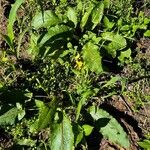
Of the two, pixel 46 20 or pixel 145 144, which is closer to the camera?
pixel 145 144

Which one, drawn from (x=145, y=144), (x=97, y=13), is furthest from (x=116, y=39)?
(x=145, y=144)

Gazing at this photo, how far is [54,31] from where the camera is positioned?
3.66 meters

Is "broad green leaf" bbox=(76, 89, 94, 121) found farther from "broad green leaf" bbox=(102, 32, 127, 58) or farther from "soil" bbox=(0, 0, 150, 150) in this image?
"broad green leaf" bbox=(102, 32, 127, 58)

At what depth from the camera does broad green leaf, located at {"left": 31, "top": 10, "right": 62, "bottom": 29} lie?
3727mm

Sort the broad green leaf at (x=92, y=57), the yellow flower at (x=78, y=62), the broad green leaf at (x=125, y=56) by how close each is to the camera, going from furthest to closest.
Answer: the broad green leaf at (x=125, y=56) < the yellow flower at (x=78, y=62) < the broad green leaf at (x=92, y=57)

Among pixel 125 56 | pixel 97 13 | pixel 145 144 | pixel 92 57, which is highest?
pixel 97 13

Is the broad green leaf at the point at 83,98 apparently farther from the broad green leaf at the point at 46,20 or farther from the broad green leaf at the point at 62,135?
the broad green leaf at the point at 46,20

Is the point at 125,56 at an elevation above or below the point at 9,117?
above

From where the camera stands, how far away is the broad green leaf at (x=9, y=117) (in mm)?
3198

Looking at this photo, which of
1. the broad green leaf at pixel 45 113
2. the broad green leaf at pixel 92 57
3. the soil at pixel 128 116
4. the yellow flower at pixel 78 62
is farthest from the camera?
the yellow flower at pixel 78 62

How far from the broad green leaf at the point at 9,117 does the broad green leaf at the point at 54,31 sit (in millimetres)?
688

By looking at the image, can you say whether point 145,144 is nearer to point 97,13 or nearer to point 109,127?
point 109,127

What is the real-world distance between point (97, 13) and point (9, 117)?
4.38 feet

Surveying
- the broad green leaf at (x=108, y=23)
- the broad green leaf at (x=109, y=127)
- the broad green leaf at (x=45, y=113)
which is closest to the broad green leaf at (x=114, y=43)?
the broad green leaf at (x=108, y=23)
